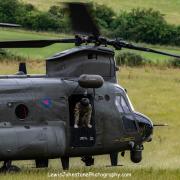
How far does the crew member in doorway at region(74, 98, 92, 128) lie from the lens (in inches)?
810

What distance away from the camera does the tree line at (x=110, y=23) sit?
69188 mm

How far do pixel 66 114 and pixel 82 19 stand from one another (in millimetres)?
2811

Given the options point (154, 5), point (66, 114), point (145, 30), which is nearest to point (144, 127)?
point (66, 114)

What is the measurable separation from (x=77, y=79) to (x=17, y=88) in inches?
77.5

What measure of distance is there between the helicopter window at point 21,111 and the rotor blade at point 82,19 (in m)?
2.44

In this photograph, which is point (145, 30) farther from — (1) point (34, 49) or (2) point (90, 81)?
(2) point (90, 81)

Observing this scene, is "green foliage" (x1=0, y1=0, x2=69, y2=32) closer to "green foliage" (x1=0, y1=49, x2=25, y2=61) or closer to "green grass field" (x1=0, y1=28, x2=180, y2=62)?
"green grass field" (x1=0, y1=28, x2=180, y2=62)

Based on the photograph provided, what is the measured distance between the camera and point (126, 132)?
21656 mm

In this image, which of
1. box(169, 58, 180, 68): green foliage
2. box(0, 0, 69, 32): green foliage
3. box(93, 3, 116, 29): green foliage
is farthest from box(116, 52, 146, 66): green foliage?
box(93, 3, 116, 29): green foliage

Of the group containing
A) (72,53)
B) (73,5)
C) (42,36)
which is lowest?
(42,36)

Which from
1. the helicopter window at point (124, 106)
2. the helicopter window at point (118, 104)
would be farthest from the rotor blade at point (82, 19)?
the helicopter window at point (124, 106)

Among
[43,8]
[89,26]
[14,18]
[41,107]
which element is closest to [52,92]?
[41,107]

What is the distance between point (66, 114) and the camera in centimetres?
2055

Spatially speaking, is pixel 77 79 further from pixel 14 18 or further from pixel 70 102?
pixel 14 18
